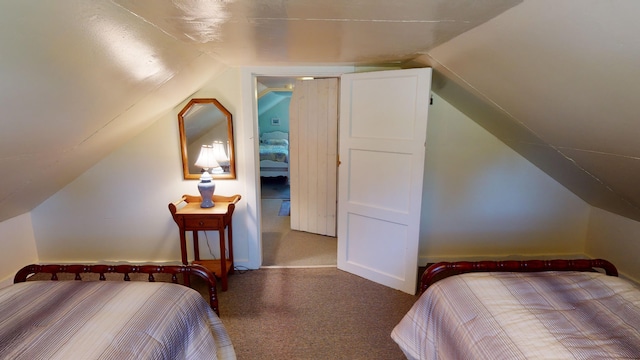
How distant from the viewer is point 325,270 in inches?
116

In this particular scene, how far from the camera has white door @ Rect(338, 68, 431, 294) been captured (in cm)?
237

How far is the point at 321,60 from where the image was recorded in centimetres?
249

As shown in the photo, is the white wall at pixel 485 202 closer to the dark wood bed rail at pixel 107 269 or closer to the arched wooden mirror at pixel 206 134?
the arched wooden mirror at pixel 206 134

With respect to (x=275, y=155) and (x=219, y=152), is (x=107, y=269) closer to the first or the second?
(x=219, y=152)

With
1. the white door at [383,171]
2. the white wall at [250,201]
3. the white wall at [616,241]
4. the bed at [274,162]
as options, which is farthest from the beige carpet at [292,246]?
the white wall at [616,241]

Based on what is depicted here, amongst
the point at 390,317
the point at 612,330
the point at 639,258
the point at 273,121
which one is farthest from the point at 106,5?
the point at 273,121

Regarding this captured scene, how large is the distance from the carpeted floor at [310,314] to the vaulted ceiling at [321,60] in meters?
1.54

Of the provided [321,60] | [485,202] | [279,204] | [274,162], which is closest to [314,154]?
[321,60]

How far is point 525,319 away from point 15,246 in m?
3.66

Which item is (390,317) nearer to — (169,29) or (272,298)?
(272,298)

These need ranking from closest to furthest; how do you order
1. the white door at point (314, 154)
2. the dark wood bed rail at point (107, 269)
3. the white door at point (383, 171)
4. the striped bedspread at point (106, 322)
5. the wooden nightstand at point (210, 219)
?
the striped bedspread at point (106, 322)
the dark wood bed rail at point (107, 269)
the white door at point (383, 171)
the wooden nightstand at point (210, 219)
the white door at point (314, 154)

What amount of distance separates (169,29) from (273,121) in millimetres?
6241


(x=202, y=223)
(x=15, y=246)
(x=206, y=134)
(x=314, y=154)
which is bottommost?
(x=15, y=246)

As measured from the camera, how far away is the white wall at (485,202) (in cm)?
283
